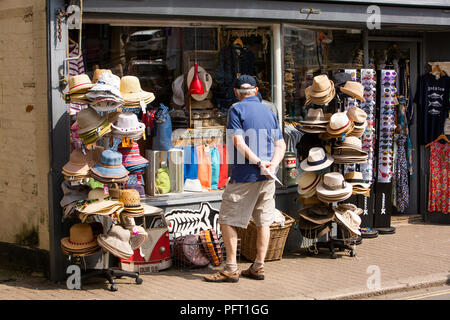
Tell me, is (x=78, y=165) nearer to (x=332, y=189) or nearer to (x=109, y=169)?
(x=109, y=169)

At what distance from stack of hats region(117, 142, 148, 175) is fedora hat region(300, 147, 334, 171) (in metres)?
2.06

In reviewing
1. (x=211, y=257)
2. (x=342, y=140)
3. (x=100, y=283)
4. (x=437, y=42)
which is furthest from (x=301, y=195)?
(x=437, y=42)

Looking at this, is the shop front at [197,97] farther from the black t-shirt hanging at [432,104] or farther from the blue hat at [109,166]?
the black t-shirt hanging at [432,104]

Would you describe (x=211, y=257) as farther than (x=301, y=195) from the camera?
No

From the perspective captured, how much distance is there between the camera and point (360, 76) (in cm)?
959

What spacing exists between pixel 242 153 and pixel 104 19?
229 cm

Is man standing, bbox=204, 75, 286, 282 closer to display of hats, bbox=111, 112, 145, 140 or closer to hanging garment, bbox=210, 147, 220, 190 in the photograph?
display of hats, bbox=111, 112, 145, 140

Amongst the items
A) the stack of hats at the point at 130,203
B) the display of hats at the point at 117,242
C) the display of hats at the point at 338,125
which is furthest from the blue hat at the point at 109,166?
the display of hats at the point at 338,125

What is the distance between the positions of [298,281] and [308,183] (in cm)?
147

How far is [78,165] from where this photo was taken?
7113 millimetres

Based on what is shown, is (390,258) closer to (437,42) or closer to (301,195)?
(301,195)

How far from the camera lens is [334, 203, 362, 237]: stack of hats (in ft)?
28.1

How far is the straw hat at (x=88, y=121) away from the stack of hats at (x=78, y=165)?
10.2 inches

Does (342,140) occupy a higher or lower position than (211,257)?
higher
